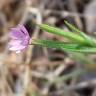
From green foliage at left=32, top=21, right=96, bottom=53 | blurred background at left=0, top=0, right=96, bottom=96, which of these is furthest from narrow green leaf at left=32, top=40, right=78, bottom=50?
blurred background at left=0, top=0, right=96, bottom=96

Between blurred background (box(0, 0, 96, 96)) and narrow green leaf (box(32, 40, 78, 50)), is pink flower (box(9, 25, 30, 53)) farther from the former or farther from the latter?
blurred background (box(0, 0, 96, 96))

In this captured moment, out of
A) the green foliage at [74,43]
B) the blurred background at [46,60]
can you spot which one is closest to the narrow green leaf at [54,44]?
the green foliage at [74,43]

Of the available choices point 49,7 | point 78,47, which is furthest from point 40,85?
point 78,47

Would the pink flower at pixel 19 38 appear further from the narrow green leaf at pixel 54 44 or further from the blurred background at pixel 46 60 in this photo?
the blurred background at pixel 46 60

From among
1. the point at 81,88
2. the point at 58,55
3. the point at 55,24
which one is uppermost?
the point at 55,24

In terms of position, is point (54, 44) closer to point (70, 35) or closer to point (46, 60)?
point (70, 35)

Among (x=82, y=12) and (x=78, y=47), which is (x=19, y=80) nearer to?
(x=82, y=12)

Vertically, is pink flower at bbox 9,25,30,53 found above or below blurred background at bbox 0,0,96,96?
above

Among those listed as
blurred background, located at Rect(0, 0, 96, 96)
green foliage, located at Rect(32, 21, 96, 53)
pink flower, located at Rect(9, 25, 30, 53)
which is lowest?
blurred background, located at Rect(0, 0, 96, 96)
